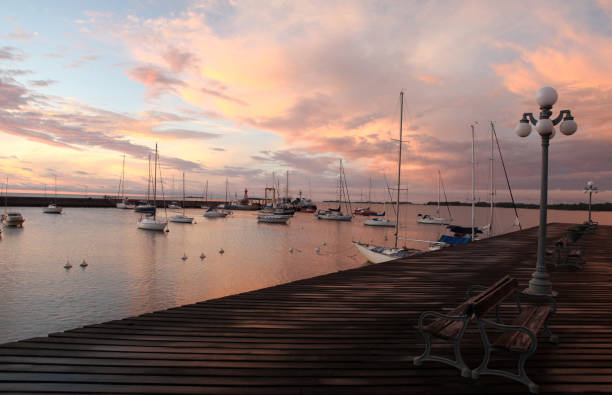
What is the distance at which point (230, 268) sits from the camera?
2602 cm

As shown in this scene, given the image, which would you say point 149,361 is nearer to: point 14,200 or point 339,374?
point 339,374

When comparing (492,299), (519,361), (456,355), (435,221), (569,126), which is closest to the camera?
(519,361)

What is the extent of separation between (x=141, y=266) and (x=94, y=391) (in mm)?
24661

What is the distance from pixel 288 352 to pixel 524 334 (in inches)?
104

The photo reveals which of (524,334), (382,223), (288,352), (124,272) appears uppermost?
(524,334)

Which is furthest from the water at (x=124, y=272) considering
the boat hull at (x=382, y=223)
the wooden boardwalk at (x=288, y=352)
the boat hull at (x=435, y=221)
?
the boat hull at (x=435, y=221)

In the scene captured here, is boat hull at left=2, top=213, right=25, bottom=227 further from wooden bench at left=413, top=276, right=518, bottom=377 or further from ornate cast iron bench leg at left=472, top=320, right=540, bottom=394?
ornate cast iron bench leg at left=472, top=320, right=540, bottom=394

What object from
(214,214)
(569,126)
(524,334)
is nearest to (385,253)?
(569,126)

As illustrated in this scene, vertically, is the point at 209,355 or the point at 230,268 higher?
the point at 209,355

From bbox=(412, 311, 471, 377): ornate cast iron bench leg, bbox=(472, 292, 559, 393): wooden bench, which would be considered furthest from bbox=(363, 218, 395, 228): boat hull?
bbox=(412, 311, 471, 377): ornate cast iron bench leg

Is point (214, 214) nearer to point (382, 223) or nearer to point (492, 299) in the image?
point (382, 223)

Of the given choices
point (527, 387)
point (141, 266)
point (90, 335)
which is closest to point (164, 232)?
point (141, 266)

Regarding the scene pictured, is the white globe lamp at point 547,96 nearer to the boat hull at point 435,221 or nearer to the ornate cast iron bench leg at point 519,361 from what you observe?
the ornate cast iron bench leg at point 519,361

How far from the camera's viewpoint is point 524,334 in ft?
Result: 12.6
